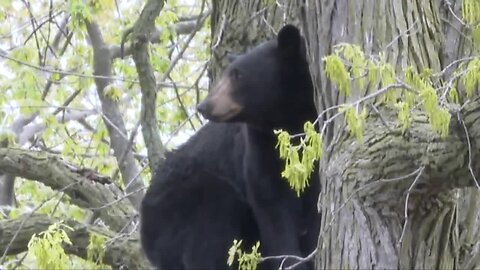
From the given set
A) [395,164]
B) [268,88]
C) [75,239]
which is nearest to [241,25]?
[268,88]

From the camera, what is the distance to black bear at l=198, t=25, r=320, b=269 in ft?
17.8

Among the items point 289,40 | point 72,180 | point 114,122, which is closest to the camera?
point 289,40

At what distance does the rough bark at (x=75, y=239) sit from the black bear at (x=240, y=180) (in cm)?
24

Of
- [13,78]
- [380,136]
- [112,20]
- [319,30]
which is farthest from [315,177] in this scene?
[112,20]

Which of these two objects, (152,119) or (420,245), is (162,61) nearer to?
(152,119)

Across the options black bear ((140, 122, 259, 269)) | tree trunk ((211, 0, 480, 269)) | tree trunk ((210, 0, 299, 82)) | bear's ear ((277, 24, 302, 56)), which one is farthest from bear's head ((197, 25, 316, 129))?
tree trunk ((211, 0, 480, 269))

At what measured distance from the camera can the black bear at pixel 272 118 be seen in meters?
5.43

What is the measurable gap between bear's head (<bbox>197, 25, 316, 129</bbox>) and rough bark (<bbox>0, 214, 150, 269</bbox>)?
90cm

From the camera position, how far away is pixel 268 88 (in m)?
5.67

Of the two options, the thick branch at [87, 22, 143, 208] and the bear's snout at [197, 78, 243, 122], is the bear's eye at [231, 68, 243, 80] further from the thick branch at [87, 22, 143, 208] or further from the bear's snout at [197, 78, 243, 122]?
the thick branch at [87, 22, 143, 208]

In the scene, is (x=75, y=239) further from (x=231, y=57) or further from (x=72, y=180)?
(x=231, y=57)

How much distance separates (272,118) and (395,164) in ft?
7.50

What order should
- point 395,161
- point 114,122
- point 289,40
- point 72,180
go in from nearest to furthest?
point 395,161 < point 289,40 < point 72,180 < point 114,122

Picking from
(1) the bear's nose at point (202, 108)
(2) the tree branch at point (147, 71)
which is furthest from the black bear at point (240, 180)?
(2) the tree branch at point (147, 71)
